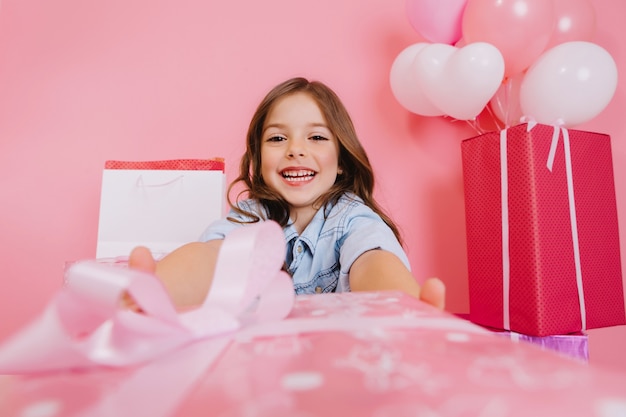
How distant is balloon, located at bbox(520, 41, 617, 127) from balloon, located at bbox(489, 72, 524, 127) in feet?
0.39

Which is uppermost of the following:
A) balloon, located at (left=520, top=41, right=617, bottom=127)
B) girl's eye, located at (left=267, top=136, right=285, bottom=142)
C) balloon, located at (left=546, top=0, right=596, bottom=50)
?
balloon, located at (left=546, top=0, right=596, bottom=50)

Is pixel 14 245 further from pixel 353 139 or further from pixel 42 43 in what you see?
pixel 353 139

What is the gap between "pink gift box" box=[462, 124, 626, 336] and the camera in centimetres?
124

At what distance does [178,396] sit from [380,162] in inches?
64.9

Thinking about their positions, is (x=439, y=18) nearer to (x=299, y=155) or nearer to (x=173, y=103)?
(x=299, y=155)

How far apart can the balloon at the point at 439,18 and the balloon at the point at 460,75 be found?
0.27 feet

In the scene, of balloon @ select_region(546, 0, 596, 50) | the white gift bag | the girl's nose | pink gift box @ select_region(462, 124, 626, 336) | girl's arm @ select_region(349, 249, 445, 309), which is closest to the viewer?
girl's arm @ select_region(349, 249, 445, 309)

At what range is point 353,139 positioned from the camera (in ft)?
3.98

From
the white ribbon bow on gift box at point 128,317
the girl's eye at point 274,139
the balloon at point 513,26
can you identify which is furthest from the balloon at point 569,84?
the white ribbon bow on gift box at point 128,317

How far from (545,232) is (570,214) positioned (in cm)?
10

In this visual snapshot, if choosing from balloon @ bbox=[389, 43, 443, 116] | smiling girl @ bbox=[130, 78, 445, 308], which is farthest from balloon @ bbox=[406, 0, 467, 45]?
smiling girl @ bbox=[130, 78, 445, 308]

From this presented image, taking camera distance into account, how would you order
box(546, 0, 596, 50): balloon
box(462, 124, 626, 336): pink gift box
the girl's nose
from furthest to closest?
box(546, 0, 596, 50): balloon → box(462, 124, 626, 336): pink gift box → the girl's nose

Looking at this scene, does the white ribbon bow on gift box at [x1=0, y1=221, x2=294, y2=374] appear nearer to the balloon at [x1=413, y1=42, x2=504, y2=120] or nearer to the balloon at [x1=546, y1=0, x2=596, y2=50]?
the balloon at [x1=413, y1=42, x2=504, y2=120]

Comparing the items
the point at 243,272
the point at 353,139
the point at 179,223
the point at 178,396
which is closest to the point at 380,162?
the point at 353,139
